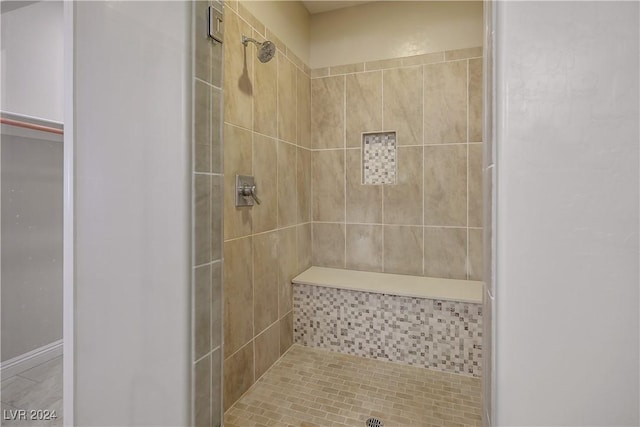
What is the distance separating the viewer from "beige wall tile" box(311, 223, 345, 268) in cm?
280

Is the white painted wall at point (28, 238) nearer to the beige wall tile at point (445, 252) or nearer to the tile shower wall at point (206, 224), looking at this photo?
the tile shower wall at point (206, 224)

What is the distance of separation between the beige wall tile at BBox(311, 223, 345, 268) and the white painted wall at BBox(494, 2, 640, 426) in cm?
224

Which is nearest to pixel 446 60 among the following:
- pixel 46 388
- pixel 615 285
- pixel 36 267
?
pixel 615 285

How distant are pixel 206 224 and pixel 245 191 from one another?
Result: 1033 millimetres

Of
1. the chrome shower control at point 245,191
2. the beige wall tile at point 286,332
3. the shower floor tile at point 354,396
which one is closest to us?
the shower floor tile at point 354,396

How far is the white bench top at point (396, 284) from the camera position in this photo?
6.92 ft

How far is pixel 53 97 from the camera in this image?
1238mm

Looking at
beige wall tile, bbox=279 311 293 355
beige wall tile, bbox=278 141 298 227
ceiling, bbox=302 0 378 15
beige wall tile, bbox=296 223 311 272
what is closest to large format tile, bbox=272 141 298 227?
beige wall tile, bbox=278 141 298 227

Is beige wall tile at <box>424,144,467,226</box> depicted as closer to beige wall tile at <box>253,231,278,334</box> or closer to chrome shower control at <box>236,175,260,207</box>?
beige wall tile at <box>253,231,278,334</box>

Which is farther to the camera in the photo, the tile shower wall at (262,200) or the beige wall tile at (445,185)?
the beige wall tile at (445,185)

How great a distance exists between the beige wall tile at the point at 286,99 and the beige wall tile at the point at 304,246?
725 mm

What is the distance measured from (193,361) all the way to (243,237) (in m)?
1.09

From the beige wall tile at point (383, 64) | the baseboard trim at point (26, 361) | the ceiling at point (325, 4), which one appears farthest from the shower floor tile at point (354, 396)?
the ceiling at point (325, 4)

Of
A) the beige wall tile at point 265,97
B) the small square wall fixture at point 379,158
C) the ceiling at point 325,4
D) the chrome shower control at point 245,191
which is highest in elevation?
the ceiling at point 325,4
